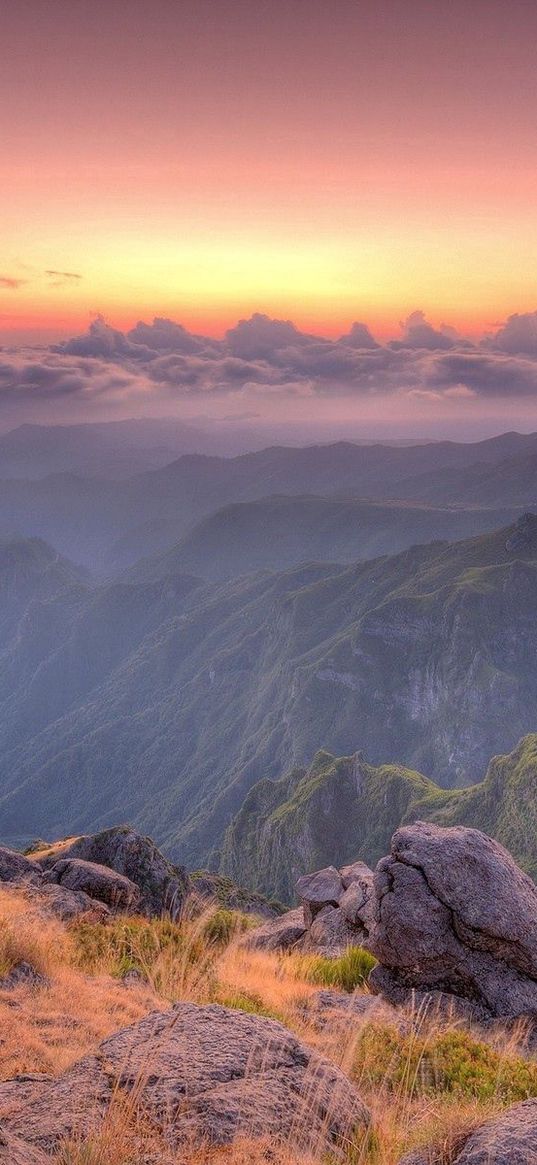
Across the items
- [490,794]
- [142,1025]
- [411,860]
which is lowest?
[490,794]

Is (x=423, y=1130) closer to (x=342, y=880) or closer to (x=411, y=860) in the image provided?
(x=411, y=860)

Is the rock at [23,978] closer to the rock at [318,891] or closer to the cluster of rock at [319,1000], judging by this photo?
the cluster of rock at [319,1000]

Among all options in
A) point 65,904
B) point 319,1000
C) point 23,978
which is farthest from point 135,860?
point 23,978

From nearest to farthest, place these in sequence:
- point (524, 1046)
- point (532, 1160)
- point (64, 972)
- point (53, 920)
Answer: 1. point (532, 1160)
2. point (64, 972)
3. point (524, 1046)
4. point (53, 920)

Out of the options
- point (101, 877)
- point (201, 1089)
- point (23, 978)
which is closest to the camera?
point (201, 1089)

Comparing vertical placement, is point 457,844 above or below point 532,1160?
below

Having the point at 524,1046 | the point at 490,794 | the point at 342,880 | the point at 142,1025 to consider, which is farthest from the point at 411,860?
the point at 490,794

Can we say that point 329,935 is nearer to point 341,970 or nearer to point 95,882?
point 95,882

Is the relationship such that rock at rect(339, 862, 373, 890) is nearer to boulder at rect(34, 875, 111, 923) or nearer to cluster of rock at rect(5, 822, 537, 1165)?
cluster of rock at rect(5, 822, 537, 1165)
